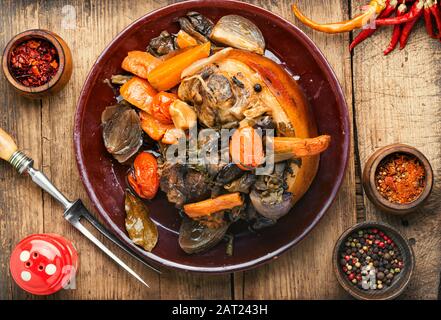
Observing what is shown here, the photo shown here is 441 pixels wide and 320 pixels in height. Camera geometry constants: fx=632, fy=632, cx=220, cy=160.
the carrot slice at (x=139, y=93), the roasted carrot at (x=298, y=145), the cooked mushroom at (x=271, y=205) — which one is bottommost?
the cooked mushroom at (x=271, y=205)

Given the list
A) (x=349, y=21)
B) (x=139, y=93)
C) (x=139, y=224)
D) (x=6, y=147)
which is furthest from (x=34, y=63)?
(x=349, y=21)

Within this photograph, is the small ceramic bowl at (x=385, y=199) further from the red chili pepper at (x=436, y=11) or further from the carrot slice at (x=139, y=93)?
the carrot slice at (x=139, y=93)

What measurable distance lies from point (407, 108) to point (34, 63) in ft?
5.47

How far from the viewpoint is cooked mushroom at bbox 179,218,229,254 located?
2643 millimetres

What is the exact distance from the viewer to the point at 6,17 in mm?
2895

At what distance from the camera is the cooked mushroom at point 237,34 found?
2.62 m

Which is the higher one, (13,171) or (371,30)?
(371,30)

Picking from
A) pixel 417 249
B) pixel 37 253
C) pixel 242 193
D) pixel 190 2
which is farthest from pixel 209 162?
pixel 417 249

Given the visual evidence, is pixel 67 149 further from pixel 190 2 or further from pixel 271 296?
pixel 271 296

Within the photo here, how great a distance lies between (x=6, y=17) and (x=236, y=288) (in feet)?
5.34

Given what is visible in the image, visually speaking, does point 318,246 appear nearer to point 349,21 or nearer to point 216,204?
point 216,204

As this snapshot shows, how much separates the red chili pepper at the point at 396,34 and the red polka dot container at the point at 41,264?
169 centimetres

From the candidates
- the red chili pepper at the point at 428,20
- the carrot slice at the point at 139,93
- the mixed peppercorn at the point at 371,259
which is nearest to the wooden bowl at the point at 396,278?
the mixed peppercorn at the point at 371,259

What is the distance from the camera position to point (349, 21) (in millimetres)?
2791
